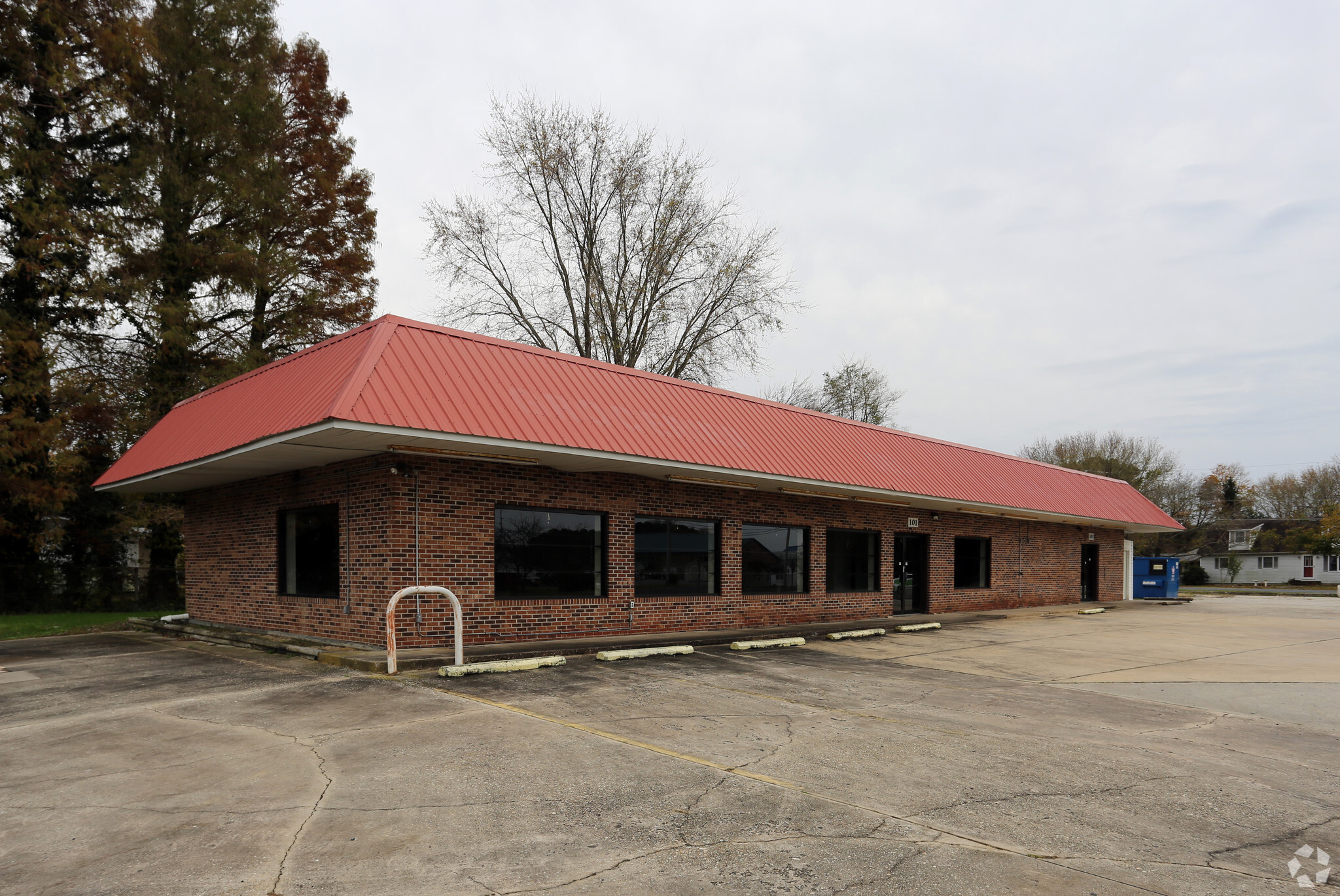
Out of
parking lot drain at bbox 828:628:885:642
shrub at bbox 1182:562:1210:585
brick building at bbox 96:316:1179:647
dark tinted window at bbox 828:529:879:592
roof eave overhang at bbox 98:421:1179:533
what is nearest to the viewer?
roof eave overhang at bbox 98:421:1179:533

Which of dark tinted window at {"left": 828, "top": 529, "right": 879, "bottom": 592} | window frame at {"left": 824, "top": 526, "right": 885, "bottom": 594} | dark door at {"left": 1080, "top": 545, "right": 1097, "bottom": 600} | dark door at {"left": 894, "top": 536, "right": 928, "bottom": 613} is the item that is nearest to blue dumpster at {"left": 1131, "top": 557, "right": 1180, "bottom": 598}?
dark door at {"left": 1080, "top": 545, "right": 1097, "bottom": 600}

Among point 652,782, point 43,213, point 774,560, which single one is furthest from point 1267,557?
point 43,213

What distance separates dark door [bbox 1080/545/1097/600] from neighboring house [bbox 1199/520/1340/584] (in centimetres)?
4549

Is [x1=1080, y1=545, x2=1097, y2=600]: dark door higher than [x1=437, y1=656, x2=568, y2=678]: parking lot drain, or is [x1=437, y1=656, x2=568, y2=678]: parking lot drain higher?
[x1=437, y1=656, x2=568, y2=678]: parking lot drain

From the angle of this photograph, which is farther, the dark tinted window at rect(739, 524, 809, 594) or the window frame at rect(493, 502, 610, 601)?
the dark tinted window at rect(739, 524, 809, 594)

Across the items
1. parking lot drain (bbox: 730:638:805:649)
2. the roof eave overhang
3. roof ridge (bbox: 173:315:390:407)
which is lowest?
parking lot drain (bbox: 730:638:805:649)

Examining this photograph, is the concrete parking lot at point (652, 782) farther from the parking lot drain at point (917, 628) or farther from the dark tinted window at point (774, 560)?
the parking lot drain at point (917, 628)

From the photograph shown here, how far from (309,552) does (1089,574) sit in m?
27.6

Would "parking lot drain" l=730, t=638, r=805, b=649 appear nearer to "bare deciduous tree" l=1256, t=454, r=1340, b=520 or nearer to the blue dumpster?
the blue dumpster

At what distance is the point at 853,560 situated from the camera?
19.8 metres

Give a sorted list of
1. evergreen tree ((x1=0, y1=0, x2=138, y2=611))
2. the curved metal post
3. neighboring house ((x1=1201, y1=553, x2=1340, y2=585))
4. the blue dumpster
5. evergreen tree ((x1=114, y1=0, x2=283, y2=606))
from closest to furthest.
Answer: the curved metal post < evergreen tree ((x1=0, y1=0, x2=138, y2=611)) < evergreen tree ((x1=114, y1=0, x2=283, y2=606)) < the blue dumpster < neighboring house ((x1=1201, y1=553, x2=1340, y2=585))

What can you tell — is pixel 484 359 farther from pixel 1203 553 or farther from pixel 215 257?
pixel 1203 553

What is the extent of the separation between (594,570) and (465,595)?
265cm

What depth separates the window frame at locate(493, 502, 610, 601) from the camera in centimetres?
1271
